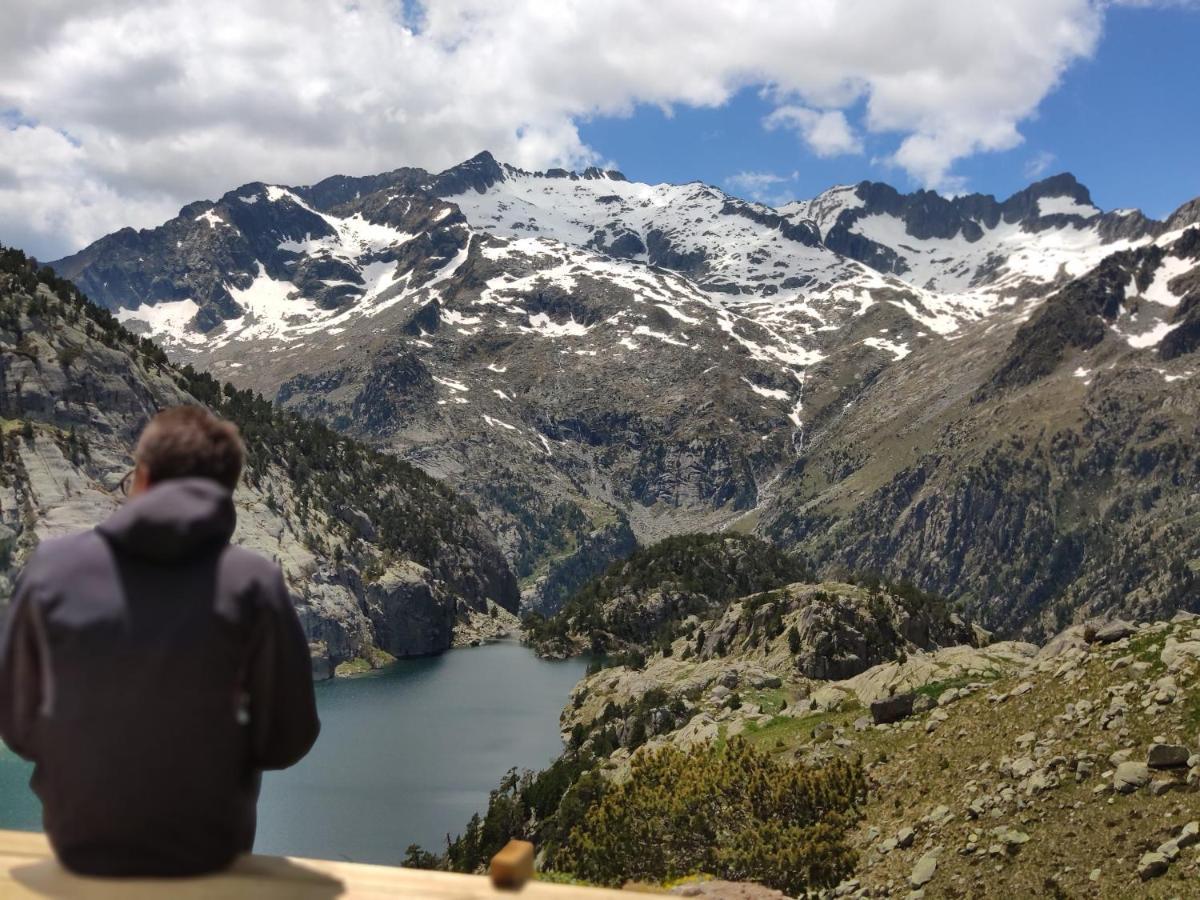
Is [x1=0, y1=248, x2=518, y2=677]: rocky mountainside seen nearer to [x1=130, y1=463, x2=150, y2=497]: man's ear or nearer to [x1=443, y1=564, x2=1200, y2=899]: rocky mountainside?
[x1=443, y1=564, x2=1200, y2=899]: rocky mountainside

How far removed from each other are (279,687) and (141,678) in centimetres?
76

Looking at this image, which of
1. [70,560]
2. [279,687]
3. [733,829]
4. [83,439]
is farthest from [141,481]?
[83,439]

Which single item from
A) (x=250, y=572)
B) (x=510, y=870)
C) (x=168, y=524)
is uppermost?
(x=168, y=524)

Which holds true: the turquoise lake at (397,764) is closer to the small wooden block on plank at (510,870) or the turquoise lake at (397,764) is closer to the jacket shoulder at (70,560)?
the small wooden block on plank at (510,870)

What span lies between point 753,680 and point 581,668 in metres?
119

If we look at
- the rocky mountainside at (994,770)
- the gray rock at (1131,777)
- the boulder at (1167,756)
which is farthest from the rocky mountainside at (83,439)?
the boulder at (1167,756)

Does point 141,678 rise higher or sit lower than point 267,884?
higher

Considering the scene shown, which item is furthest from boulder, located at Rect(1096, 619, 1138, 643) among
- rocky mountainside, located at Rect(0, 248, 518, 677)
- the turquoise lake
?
rocky mountainside, located at Rect(0, 248, 518, 677)

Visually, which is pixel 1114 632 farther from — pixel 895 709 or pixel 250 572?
pixel 250 572

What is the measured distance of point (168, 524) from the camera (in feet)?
17.9

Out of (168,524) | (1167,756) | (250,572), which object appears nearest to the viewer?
(168,524)

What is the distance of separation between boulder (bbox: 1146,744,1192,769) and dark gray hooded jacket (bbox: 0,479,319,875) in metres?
25.3

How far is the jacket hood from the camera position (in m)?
5.44

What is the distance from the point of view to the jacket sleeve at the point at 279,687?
5793 millimetres
